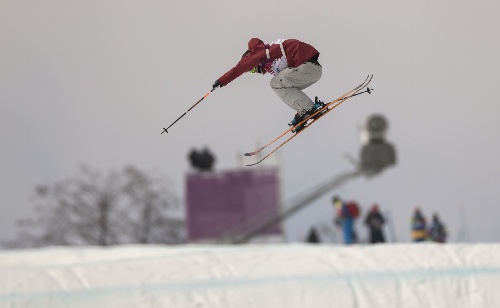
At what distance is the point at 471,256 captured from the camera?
411 centimetres

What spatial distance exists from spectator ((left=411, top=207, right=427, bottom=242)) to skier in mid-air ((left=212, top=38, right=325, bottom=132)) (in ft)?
30.5

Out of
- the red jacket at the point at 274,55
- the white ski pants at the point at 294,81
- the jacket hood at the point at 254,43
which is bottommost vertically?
the white ski pants at the point at 294,81

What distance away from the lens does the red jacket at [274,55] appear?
78 centimetres

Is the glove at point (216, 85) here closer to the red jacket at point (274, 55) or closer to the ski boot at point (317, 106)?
the red jacket at point (274, 55)

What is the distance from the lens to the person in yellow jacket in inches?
385

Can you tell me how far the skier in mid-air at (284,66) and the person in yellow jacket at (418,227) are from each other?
928 centimetres

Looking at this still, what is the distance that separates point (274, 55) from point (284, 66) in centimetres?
2

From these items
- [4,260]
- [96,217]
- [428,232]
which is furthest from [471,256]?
[96,217]

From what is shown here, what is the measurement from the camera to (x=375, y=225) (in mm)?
10648

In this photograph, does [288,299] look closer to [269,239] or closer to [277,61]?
[277,61]

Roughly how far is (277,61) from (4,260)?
524cm

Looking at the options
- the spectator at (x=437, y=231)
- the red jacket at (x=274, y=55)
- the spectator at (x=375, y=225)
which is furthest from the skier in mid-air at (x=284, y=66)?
the spectator at (x=375, y=225)

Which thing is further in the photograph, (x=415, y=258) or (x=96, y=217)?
(x=96, y=217)

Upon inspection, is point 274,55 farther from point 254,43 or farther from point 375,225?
point 375,225
